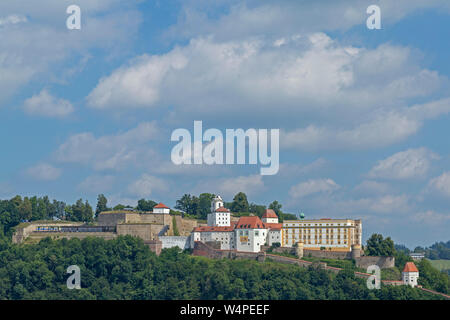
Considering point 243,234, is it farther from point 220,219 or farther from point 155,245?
point 155,245

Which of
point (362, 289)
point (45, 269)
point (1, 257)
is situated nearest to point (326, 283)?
point (362, 289)

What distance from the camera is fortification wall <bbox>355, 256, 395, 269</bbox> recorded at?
10712cm

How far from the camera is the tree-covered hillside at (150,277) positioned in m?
101

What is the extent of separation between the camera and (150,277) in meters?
106

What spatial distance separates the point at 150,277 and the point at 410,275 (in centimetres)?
2806

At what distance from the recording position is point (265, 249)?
111m

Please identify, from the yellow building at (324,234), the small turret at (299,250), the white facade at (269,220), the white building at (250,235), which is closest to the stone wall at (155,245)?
the white building at (250,235)

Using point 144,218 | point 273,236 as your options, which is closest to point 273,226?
point 273,236

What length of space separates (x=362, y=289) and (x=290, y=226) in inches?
533

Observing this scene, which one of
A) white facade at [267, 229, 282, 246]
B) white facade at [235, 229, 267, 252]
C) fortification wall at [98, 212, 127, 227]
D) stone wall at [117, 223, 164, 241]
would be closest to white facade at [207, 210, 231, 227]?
white facade at [235, 229, 267, 252]

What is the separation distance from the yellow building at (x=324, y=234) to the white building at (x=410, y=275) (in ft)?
23.2

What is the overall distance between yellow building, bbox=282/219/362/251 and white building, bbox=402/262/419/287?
7072 mm
